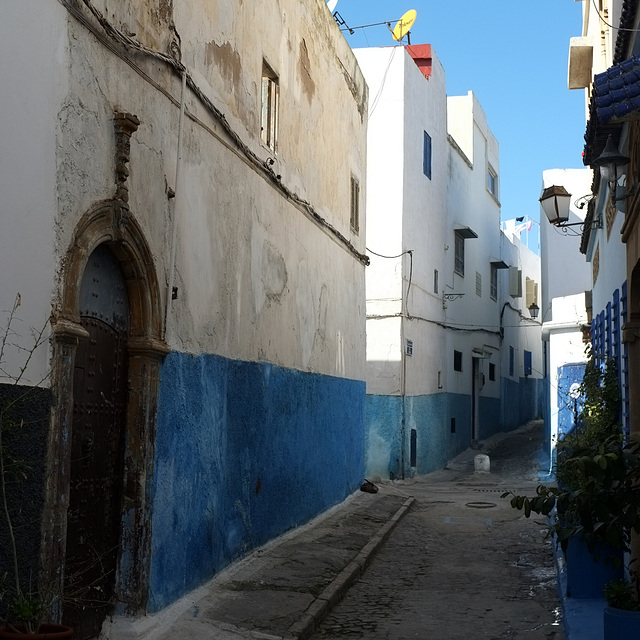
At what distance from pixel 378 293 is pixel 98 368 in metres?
13.1

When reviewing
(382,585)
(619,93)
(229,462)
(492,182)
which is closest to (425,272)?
(492,182)

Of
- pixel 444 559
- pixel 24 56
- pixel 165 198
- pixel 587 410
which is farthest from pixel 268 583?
pixel 24 56

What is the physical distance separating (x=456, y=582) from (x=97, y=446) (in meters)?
4.50

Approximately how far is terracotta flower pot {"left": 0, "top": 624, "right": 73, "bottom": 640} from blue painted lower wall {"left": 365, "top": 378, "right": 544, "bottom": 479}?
14155 millimetres

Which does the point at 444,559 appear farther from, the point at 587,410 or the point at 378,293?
the point at 378,293

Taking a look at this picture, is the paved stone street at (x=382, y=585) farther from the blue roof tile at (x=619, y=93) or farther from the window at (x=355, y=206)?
the window at (x=355, y=206)

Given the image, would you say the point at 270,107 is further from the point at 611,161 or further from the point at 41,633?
the point at 41,633

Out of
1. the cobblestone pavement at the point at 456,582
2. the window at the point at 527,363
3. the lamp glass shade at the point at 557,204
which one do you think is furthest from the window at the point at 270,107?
the window at the point at 527,363

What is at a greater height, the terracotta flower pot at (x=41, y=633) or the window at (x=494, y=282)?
the window at (x=494, y=282)

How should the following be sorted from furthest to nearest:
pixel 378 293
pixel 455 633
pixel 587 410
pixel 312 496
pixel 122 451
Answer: pixel 378 293, pixel 312 496, pixel 587 410, pixel 455 633, pixel 122 451

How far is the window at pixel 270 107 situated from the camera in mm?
9766

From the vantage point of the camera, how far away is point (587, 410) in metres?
10.2

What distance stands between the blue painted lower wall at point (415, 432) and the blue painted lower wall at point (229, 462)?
6.03 meters

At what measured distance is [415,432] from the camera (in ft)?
62.8
